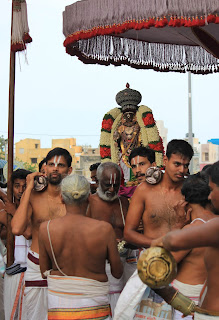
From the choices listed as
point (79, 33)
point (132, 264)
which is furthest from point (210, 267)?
point (79, 33)

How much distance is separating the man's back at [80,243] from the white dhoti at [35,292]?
A: 4.53ft

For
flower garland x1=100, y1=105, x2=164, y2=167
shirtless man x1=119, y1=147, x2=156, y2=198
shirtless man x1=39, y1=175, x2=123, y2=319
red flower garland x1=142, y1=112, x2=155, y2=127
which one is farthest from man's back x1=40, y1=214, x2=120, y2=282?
red flower garland x1=142, y1=112, x2=155, y2=127

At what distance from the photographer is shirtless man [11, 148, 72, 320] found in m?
4.97

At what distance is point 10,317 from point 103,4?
325 centimetres

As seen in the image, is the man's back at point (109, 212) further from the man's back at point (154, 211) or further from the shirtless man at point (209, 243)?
the shirtless man at point (209, 243)

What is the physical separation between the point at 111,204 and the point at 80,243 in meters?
1.60

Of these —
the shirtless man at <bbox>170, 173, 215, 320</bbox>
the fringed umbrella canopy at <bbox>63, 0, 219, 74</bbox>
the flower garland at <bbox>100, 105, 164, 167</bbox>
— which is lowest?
the shirtless man at <bbox>170, 173, 215, 320</bbox>

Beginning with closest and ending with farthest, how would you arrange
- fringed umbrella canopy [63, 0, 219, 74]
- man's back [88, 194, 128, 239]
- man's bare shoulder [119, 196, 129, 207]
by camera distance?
1. fringed umbrella canopy [63, 0, 219, 74]
2. man's back [88, 194, 128, 239]
3. man's bare shoulder [119, 196, 129, 207]

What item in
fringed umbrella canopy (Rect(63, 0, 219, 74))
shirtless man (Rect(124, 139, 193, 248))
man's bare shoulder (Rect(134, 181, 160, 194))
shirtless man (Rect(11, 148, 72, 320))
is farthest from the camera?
shirtless man (Rect(11, 148, 72, 320))

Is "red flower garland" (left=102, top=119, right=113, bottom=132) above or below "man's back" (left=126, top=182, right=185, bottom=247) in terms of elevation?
above

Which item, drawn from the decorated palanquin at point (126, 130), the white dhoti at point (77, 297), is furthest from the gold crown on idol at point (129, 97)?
the white dhoti at point (77, 297)

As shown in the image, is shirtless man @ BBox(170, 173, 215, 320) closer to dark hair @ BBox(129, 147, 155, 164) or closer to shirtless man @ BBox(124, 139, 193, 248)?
shirtless man @ BBox(124, 139, 193, 248)

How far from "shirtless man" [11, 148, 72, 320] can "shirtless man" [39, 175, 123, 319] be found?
1231 millimetres

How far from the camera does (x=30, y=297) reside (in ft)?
16.6
